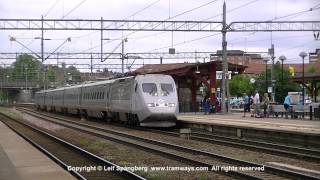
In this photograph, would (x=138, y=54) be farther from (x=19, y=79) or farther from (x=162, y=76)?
(x=19, y=79)

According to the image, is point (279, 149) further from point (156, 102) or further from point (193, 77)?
point (193, 77)

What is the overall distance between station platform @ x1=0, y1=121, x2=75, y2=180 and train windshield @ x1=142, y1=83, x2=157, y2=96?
9.89 meters

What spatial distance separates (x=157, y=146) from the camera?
21.3m

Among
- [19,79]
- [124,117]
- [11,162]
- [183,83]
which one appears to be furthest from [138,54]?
[19,79]

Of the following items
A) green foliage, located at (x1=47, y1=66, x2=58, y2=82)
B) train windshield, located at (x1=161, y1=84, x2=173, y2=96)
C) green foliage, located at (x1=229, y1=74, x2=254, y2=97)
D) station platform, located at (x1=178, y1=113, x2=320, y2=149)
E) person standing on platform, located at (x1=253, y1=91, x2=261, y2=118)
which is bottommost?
station platform, located at (x1=178, y1=113, x2=320, y2=149)

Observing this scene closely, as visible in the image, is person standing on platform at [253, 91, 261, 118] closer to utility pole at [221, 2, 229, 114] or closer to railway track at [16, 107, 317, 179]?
utility pole at [221, 2, 229, 114]

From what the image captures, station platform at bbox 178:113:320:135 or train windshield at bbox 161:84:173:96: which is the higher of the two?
train windshield at bbox 161:84:173:96

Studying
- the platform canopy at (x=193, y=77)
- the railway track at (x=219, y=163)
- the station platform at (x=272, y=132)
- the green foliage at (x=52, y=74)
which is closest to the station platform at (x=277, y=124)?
the station platform at (x=272, y=132)

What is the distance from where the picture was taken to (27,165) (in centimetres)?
1518

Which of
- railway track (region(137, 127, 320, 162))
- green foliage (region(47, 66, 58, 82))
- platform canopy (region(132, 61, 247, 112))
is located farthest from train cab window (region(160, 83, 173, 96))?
green foliage (region(47, 66, 58, 82))

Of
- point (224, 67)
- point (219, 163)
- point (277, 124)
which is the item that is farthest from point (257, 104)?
point (219, 163)

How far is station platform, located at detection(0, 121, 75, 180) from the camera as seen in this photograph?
13.0 m

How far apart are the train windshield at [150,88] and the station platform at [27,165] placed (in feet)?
32.5

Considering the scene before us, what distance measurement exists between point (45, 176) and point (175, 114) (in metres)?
17.3
